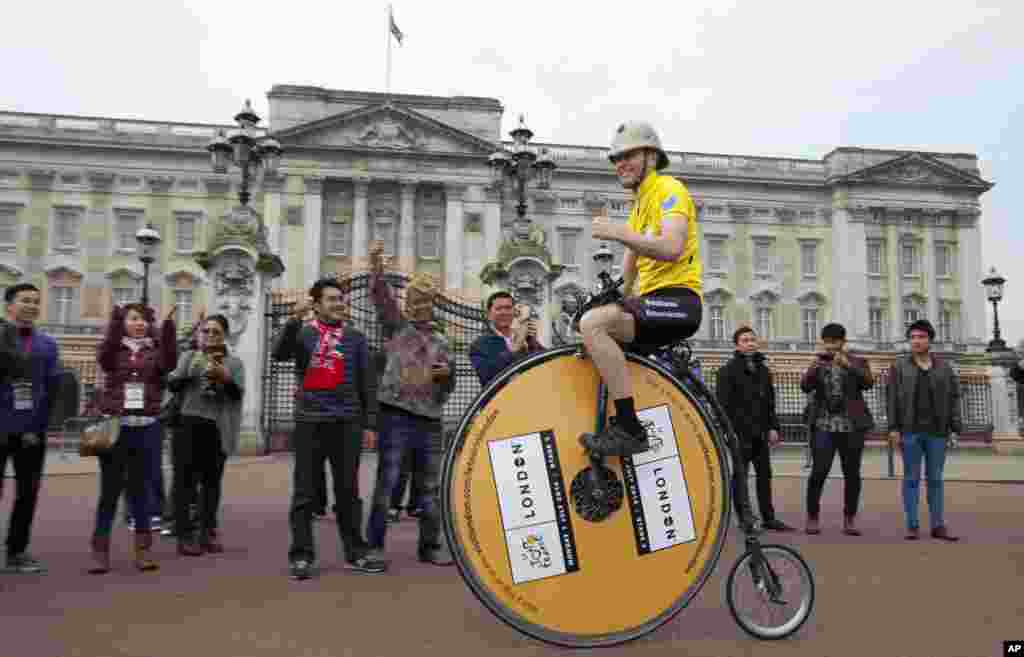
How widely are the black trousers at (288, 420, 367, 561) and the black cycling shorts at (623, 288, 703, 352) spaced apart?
8.57 feet

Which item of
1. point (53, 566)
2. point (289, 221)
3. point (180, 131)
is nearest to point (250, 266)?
point (53, 566)

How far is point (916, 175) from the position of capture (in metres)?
48.4

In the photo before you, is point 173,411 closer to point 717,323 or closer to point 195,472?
point 195,472

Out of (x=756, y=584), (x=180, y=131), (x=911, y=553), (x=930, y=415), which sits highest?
(x=180, y=131)

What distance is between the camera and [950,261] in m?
49.0

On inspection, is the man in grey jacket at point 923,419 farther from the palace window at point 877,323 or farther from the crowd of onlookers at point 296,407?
the palace window at point 877,323

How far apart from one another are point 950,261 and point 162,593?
5570 centimetres

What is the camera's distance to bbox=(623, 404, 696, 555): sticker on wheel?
3.00 meters

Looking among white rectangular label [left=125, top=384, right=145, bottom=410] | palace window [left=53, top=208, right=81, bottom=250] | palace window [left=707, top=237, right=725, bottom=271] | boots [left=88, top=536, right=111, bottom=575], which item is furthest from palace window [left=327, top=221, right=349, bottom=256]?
boots [left=88, top=536, right=111, bottom=575]

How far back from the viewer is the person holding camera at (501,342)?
202 inches

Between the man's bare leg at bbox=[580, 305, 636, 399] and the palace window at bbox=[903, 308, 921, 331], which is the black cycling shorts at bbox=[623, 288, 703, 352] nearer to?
the man's bare leg at bbox=[580, 305, 636, 399]

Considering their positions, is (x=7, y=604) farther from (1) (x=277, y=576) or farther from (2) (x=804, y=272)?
(2) (x=804, y=272)

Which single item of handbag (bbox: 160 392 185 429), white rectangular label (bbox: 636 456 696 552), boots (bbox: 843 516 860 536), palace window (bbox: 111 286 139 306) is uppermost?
palace window (bbox: 111 286 139 306)

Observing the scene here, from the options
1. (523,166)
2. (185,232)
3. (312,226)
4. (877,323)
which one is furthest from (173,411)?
(877,323)
